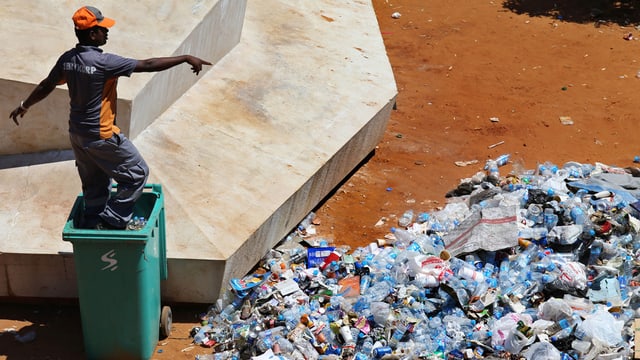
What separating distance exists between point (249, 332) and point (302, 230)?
1563 millimetres

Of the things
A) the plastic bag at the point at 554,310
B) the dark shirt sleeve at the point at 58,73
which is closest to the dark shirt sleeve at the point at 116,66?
the dark shirt sleeve at the point at 58,73

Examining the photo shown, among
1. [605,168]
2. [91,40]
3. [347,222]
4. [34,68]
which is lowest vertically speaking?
[347,222]

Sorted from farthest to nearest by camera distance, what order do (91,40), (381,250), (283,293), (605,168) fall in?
(605,168) → (381,250) → (283,293) → (91,40)

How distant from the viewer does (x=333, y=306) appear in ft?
19.5

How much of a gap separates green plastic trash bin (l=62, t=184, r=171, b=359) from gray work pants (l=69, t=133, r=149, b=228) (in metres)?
0.12

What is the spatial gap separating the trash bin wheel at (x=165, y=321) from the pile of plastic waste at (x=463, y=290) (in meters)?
0.20

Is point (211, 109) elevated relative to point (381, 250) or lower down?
elevated

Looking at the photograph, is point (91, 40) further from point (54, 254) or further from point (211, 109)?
point (211, 109)

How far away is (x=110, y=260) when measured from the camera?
5023 mm

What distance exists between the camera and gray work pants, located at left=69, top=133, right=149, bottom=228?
16.6 ft

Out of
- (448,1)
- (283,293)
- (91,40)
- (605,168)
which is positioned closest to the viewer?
(91,40)

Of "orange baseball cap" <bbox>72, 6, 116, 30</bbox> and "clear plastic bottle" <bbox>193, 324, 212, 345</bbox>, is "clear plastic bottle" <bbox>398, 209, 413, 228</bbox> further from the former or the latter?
"orange baseball cap" <bbox>72, 6, 116, 30</bbox>

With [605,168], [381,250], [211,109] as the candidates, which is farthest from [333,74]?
[605,168]

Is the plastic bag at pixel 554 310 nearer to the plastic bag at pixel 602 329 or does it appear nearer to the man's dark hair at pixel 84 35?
the plastic bag at pixel 602 329
